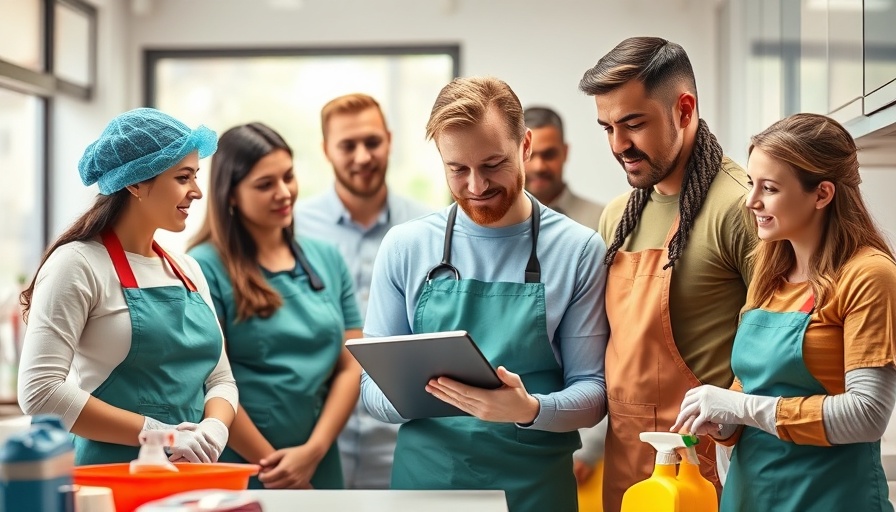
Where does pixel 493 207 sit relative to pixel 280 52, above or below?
below

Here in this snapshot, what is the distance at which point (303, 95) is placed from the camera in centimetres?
489

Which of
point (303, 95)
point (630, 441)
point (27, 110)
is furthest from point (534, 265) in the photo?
point (27, 110)

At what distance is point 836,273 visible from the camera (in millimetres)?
1632

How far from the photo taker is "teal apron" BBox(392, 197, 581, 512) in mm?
1941

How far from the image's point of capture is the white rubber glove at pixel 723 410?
164 cm

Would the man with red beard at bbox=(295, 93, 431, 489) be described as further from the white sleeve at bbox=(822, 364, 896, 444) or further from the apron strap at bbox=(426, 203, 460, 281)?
the white sleeve at bbox=(822, 364, 896, 444)

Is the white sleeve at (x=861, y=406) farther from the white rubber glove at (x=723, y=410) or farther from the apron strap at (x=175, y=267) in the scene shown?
the apron strap at (x=175, y=267)

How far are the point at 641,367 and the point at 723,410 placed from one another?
0.88ft

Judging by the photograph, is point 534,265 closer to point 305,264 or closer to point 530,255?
point 530,255

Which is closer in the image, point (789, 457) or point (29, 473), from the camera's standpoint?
point (29, 473)

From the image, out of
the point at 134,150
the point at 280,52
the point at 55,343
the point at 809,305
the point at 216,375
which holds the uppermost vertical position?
the point at 280,52

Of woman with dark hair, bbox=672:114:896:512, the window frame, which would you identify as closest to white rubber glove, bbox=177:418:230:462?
woman with dark hair, bbox=672:114:896:512

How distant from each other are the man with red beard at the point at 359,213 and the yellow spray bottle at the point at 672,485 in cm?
145

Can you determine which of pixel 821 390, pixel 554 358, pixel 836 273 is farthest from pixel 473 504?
pixel 836 273
